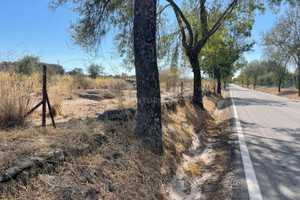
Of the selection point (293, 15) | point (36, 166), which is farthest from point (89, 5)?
point (293, 15)

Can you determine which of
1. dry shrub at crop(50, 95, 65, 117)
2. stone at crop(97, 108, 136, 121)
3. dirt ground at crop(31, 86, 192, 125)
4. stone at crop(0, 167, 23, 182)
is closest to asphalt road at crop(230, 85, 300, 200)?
stone at crop(97, 108, 136, 121)

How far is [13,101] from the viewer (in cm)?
361

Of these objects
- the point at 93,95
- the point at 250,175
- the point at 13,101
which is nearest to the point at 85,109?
the point at 93,95

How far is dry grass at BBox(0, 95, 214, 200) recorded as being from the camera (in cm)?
219

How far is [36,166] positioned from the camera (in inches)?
94.0

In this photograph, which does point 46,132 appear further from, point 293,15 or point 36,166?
point 293,15

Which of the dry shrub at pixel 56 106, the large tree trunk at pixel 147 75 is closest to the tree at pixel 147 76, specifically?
the large tree trunk at pixel 147 75

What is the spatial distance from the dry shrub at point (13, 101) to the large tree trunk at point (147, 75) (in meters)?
2.23

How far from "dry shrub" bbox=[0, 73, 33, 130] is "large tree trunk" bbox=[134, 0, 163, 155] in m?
2.23

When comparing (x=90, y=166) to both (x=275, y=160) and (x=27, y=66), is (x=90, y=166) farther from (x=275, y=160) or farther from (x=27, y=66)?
(x=275, y=160)

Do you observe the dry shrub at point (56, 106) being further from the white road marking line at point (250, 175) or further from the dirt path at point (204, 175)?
the white road marking line at point (250, 175)

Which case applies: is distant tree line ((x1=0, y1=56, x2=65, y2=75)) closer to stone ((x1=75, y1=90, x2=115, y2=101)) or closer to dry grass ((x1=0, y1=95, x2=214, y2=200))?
dry grass ((x1=0, y1=95, x2=214, y2=200))

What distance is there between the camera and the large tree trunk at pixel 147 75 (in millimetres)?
3773

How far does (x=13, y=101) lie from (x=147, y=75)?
2.57 metres
